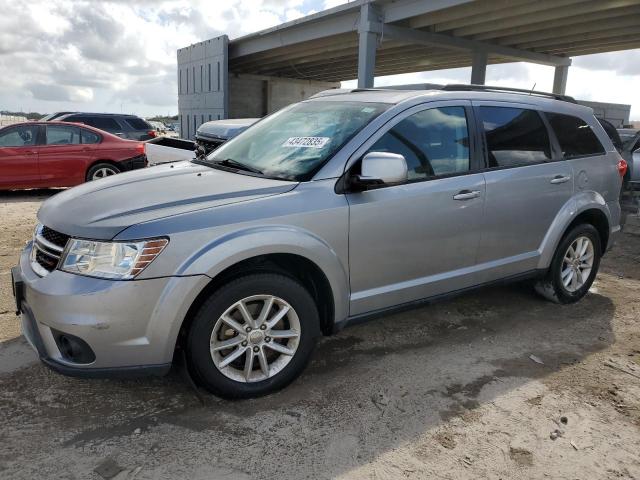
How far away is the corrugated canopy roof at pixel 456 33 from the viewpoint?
595 inches

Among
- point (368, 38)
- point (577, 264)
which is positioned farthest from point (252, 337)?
point (368, 38)

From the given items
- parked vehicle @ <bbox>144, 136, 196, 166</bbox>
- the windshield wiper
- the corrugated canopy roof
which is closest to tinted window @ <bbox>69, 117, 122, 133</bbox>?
parked vehicle @ <bbox>144, 136, 196, 166</bbox>

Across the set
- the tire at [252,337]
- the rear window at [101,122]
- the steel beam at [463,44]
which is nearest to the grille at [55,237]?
the tire at [252,337]

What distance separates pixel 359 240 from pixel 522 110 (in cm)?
198

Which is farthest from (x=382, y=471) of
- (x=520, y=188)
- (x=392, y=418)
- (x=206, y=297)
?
(x=520, y=188)

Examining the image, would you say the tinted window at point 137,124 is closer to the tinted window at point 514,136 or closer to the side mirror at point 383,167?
the tinted window at point 514,136

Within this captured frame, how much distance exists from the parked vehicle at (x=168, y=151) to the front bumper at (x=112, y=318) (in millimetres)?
4812

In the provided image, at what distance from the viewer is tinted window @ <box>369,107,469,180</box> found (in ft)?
11.3

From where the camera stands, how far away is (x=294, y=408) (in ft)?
9.87

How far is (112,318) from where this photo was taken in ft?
8.46

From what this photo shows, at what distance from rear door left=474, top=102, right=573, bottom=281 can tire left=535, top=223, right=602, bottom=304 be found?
13.7 inches

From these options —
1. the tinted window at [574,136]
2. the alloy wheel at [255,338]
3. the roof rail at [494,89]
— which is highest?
the roof rail at [494,89]

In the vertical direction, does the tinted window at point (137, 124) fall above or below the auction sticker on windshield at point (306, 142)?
above

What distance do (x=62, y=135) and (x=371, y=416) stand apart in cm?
898
